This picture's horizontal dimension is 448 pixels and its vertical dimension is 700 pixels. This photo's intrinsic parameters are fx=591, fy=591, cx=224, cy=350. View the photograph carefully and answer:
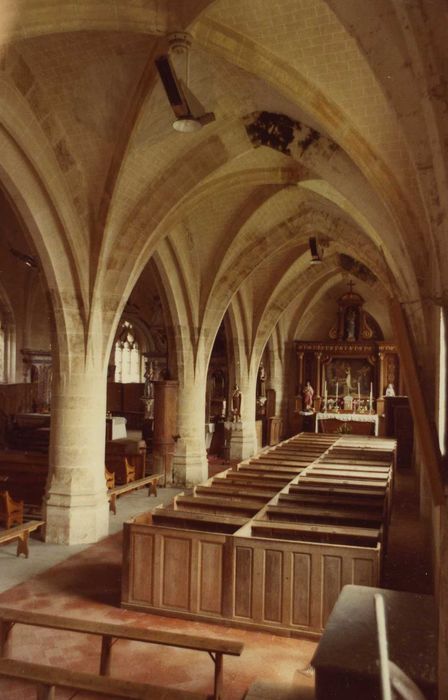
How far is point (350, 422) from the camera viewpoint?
81.0 feet

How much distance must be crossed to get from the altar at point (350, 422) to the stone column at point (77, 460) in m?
15.7

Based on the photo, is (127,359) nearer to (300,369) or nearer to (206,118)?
(300,369)

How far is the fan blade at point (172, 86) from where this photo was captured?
705 cm

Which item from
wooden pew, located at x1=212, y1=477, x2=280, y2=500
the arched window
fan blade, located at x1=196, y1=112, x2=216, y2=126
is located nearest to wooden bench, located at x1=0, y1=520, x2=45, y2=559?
wooden pew, located at x1=212, y1=477, x2=280, y2=500

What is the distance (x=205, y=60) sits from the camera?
26.9ft

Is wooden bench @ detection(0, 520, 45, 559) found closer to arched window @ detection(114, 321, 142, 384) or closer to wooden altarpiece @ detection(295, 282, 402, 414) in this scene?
arched window @ detection(114, 321, 142, 384)

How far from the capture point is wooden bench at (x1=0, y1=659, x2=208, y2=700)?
13.8ft

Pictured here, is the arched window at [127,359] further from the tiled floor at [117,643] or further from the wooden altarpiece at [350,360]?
the tiled floor at [117,643]

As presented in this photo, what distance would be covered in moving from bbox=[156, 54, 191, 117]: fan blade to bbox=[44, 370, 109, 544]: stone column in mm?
4852

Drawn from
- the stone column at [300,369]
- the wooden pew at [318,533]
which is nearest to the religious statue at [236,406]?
the stone column at [300,369]

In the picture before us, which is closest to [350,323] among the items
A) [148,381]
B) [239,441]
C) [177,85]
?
[239,441]

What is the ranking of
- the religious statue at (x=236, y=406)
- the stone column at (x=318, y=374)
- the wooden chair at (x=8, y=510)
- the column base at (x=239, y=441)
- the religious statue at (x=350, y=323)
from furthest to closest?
the stone column at (x=318, y=374) < the religious statue at (x=350, y=323) < the religious statue at (x=236, y=406) < the column base at (x=239, y=441) < the wooden chair at (x=8, y=510)

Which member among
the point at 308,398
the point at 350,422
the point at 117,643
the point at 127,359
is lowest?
the point at 117,643

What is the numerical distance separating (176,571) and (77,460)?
3963 mm
